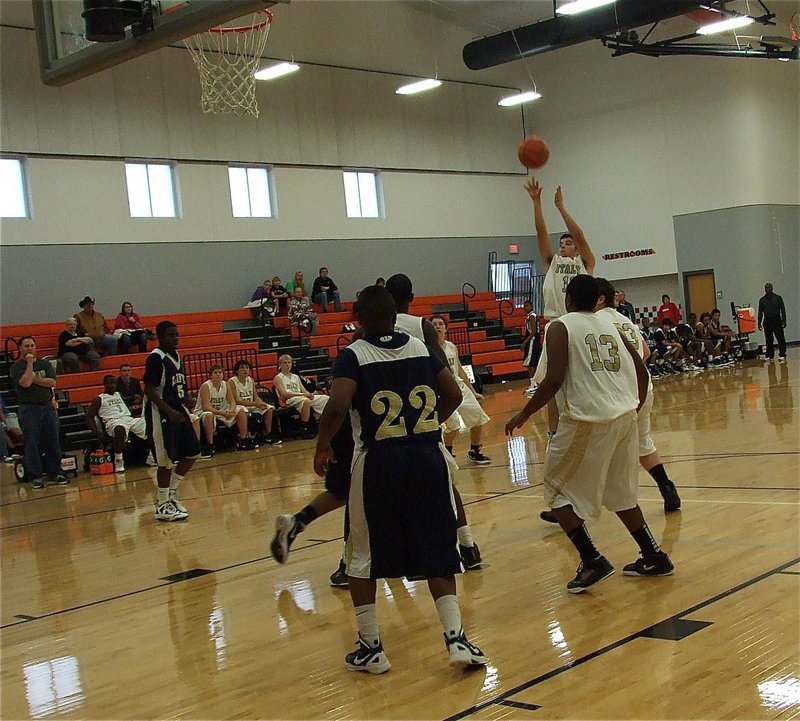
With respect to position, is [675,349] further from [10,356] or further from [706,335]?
[10,356]

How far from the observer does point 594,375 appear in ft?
16.1

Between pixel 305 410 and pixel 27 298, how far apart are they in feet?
21.4

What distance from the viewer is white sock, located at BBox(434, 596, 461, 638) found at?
3926mm

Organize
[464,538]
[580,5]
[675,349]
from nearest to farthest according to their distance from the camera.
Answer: [464,538] → [580,5] → [675,349]

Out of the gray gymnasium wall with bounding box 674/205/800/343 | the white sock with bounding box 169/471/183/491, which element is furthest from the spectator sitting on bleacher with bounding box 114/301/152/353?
the gray gymnasium wall with bounding box 674/205/800/343

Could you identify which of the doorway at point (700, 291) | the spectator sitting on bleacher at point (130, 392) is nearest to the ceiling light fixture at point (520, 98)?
the doorway at point (700, 291)

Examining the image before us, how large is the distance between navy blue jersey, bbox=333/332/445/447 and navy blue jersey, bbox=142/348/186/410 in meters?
4.37

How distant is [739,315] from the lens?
23078 mm

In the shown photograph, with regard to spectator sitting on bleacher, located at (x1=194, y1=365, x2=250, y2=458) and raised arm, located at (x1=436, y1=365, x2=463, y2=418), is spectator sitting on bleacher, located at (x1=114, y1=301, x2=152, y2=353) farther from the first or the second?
raised arm, located at (x1=436, y1=365, x2=463, y2=418)

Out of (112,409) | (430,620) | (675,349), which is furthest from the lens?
(675,349)

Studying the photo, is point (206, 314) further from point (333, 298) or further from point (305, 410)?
point (305, 410)

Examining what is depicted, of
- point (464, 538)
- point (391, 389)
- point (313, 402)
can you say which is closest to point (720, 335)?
point (313, 402)

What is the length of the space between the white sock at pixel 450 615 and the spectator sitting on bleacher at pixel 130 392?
10.7 meters

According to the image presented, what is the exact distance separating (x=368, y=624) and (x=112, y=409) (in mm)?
10172
